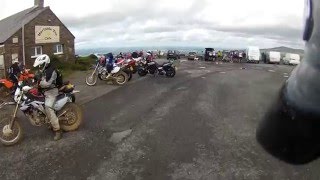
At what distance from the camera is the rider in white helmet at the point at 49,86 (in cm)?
927

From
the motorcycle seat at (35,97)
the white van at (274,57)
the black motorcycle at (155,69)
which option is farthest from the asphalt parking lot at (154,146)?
the white van at (274,57)

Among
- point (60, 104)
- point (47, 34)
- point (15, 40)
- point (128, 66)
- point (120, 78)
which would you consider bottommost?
point (120, 78)

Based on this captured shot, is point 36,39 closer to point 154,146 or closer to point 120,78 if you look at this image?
point 120,78

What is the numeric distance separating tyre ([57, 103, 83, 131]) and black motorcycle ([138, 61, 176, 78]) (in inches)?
493

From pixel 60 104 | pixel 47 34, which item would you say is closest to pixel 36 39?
pixel 47 34

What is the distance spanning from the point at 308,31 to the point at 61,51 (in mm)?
33594

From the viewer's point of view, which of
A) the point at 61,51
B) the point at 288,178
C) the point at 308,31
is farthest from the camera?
the point at 61,51

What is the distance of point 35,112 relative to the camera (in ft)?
31.2

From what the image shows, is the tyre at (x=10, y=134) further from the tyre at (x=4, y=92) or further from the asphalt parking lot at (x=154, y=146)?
the tyre at (x=4, y=92)

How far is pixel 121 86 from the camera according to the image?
18.2 meters

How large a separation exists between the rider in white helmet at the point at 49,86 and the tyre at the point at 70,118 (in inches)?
14.0

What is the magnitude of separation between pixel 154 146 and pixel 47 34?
2538 centimetres

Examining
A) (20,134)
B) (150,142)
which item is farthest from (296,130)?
(20,134)

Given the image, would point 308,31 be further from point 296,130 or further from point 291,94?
point 296,130
